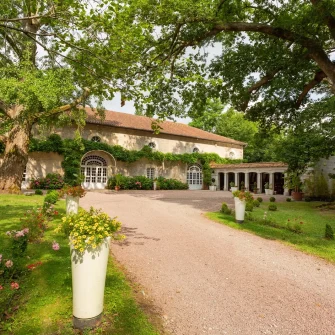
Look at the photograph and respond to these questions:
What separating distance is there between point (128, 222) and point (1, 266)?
5.23 meters

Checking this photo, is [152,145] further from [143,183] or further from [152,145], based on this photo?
[143,183]

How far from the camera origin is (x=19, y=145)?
600 inches

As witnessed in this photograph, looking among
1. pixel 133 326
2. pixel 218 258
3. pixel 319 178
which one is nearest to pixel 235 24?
pixel 218 258

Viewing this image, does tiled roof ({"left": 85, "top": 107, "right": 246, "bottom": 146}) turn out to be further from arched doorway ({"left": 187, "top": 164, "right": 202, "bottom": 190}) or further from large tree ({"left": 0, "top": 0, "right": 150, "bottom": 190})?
large tree ({"left": 0, "top": 0, "right": 150, "bottom": 190})

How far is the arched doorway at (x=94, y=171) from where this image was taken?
945 inches

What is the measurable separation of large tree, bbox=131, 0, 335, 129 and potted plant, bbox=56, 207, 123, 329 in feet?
17.8

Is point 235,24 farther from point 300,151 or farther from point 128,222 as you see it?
point 300,151

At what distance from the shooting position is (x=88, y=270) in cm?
284

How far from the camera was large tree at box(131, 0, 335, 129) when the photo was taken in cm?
859

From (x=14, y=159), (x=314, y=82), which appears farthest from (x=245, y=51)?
(x=14, y=159)

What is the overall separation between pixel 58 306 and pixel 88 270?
0.89 meters

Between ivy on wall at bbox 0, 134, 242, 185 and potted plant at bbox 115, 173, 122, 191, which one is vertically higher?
ivy on wall at bbox 0, 134, 242, 185


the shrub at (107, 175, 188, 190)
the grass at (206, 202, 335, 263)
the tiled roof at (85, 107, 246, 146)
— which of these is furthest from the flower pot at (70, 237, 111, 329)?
the tiled roof at (85, 107, 246, 146)

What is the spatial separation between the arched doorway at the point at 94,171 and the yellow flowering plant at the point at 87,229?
21604mm
